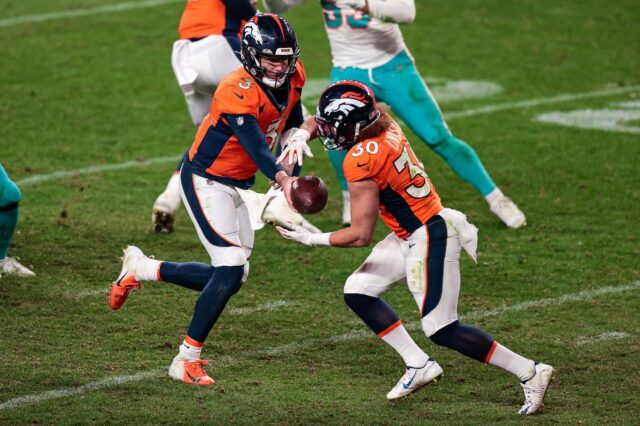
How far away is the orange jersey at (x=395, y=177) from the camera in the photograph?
519 cm

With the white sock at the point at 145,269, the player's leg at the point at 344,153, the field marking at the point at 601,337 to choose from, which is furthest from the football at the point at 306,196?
the player's leg at the point at 344,153

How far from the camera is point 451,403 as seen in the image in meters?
5.34

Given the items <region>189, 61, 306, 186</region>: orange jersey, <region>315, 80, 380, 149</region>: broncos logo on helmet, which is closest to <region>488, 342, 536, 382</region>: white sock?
<region>315, 80, 380, 149</region>: broncos logo on helmet

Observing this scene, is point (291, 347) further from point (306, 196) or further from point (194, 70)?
point (194, 70)

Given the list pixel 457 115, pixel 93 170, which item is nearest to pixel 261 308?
pixel 93 170

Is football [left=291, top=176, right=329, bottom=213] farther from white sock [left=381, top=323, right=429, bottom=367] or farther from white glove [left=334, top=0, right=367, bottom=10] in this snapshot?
white glove [left=334, top=0, right=367, bottom=10]

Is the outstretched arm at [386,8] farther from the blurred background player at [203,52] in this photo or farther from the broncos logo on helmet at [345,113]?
the broncos logo on helmet at [345,113]

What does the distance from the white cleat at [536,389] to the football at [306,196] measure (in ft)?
3.92

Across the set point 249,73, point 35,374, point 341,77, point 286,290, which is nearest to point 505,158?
point 341,77

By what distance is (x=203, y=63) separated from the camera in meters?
7.83

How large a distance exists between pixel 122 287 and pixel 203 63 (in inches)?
88.2

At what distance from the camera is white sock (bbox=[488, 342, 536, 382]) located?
521cm

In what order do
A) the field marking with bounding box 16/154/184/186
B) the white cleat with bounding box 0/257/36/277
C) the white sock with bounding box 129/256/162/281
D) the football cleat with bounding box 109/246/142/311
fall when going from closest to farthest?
the white sock with bounding box 129/256/162/281, the football cleat with bounding box 109/246/142/311, the white cleat with bounding box 0/257/36/277, the field marking with bounding box 16/154/184/186

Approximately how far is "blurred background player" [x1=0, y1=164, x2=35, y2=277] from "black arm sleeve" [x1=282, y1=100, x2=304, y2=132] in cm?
171
